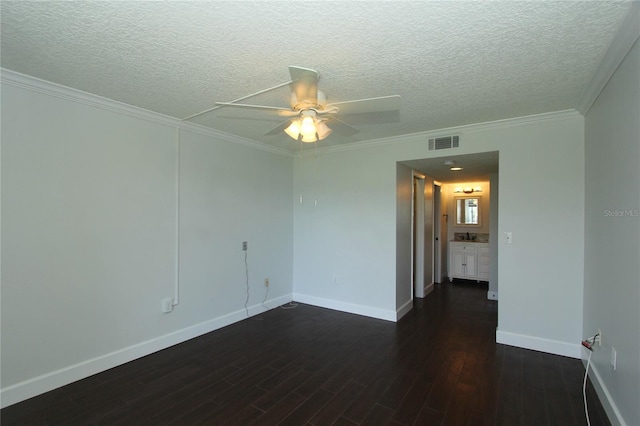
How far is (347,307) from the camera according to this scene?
450 centimetres

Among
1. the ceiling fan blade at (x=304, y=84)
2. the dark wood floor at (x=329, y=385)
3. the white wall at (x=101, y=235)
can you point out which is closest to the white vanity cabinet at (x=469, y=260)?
the dark wood floor at (x=329, y=385)

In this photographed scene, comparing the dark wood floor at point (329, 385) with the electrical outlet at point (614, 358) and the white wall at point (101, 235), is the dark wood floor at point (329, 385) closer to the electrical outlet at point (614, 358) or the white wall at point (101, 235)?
the white wall at point (101, 235)

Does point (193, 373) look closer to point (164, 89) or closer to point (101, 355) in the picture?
point (101, 355)

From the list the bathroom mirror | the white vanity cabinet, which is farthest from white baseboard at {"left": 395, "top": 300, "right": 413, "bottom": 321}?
the bathroom mirror

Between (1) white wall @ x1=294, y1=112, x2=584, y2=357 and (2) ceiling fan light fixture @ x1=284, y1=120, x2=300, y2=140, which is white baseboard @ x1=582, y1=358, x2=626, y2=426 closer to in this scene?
(1) white wall @ x1=294, y1=112, x2=584, y2=357

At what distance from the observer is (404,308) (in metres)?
4.42

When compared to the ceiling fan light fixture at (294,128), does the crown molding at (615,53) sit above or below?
above

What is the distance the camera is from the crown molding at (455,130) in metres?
3.10

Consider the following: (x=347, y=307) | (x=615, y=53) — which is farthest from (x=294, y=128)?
(x=347, y=307)

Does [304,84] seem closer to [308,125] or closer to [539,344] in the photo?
[308,125]

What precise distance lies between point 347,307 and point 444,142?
2627 millimetres

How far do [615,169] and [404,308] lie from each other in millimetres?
2965

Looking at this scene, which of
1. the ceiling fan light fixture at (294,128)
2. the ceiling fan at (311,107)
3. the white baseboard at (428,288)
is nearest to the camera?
the ceiling fan at (311,107)

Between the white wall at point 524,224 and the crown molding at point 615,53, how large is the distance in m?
0.63
